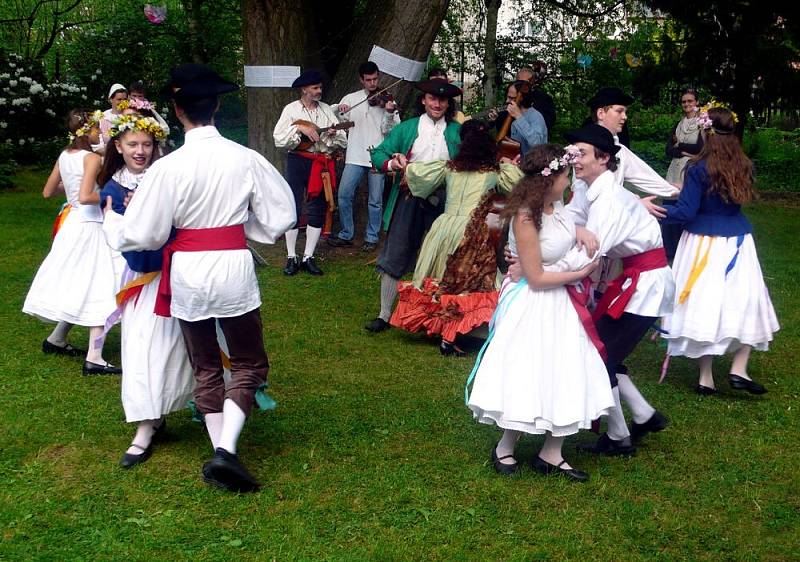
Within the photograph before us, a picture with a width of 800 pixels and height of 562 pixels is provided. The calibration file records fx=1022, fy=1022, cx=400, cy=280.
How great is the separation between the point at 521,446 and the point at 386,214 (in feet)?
9.40

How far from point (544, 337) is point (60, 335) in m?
3.76

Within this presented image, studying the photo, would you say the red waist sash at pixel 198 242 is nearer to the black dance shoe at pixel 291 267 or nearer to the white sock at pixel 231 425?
the white sock at pixel 231 425

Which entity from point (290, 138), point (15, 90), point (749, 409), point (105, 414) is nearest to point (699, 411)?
point (749, 409)

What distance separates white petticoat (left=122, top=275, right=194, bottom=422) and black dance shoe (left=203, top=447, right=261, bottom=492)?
48 centimetres

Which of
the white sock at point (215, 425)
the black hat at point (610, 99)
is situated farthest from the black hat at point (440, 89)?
the white sock at point (215, 425)

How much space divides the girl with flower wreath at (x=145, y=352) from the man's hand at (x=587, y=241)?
1.99m

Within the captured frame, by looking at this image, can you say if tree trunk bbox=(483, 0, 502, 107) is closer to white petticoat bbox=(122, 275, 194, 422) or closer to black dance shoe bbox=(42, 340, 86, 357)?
black dance shoe bbox=(42, 340, 86, 357)

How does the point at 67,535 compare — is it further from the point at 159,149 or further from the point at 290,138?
the point at 290,138

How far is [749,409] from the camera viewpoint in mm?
6117

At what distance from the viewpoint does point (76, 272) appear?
22.2 ft

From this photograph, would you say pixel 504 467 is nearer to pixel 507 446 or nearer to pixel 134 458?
pixel 507 446

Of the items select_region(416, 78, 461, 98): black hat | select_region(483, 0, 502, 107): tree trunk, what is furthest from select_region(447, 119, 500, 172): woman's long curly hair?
select_region(483, 0, 502, 107): tree trunk

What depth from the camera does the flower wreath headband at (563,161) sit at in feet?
15.5

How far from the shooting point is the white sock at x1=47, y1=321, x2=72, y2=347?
699cm
